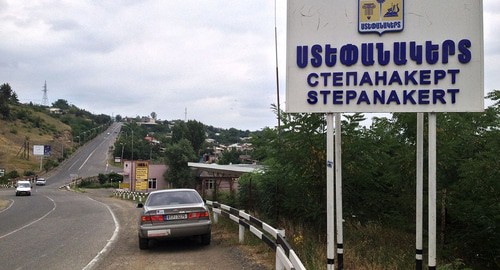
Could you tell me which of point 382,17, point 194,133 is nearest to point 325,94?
point 382,17

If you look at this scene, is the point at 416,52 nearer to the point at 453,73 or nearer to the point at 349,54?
the point at 453,73

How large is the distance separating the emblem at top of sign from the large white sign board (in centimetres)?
1

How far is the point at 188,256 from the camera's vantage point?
11109 millimetres

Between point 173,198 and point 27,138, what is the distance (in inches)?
5373

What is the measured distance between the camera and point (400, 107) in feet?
21.3

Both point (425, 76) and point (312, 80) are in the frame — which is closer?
point (425, 76)

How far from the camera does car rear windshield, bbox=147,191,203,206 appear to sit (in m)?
12.5

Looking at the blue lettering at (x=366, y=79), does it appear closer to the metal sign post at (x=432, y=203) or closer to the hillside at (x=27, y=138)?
the metal sign post at (x=432, y=203)

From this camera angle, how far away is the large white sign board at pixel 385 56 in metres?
6.33

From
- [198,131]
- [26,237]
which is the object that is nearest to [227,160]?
[198,131]

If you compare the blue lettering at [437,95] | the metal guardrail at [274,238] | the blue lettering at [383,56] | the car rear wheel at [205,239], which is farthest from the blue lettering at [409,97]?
the car rear wheel at [205,239]

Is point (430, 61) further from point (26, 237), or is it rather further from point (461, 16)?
point (26, 237)

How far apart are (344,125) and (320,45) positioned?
4.84m

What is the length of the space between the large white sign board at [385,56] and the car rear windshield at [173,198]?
6.42 m
